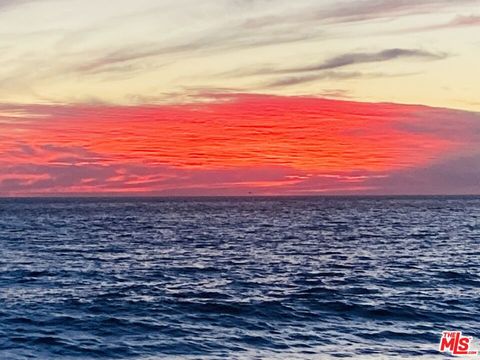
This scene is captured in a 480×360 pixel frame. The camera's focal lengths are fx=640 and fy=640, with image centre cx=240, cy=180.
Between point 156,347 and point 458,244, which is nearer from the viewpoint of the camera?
point 156,347

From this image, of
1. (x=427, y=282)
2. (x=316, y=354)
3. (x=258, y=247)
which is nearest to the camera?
(x=316, y=354)

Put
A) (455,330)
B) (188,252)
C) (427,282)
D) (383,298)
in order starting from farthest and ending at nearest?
(188,252), (427,282), (383,298), (455,330)

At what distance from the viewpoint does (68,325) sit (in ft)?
99.8

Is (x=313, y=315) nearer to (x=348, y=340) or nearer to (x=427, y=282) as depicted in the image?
A: (x=348, y=340)

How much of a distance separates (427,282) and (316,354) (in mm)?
20142

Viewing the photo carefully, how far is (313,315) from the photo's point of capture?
33.1m

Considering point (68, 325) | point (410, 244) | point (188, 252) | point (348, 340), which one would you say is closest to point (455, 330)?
point (348, 340)

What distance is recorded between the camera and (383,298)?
1465 inches

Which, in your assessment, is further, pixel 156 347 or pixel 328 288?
pixel 328 288

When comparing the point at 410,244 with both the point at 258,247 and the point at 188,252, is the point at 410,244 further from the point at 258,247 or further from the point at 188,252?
the point at 188,252

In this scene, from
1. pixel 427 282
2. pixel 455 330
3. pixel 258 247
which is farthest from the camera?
pixel 258 247

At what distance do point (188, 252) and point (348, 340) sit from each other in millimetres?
36422

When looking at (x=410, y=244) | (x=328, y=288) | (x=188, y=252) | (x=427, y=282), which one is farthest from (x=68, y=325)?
(x=410, y=244)

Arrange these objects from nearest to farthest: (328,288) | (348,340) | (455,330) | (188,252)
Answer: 1. (348,340)
2. (455,330)
3. (328,288)
4. (188,252)
